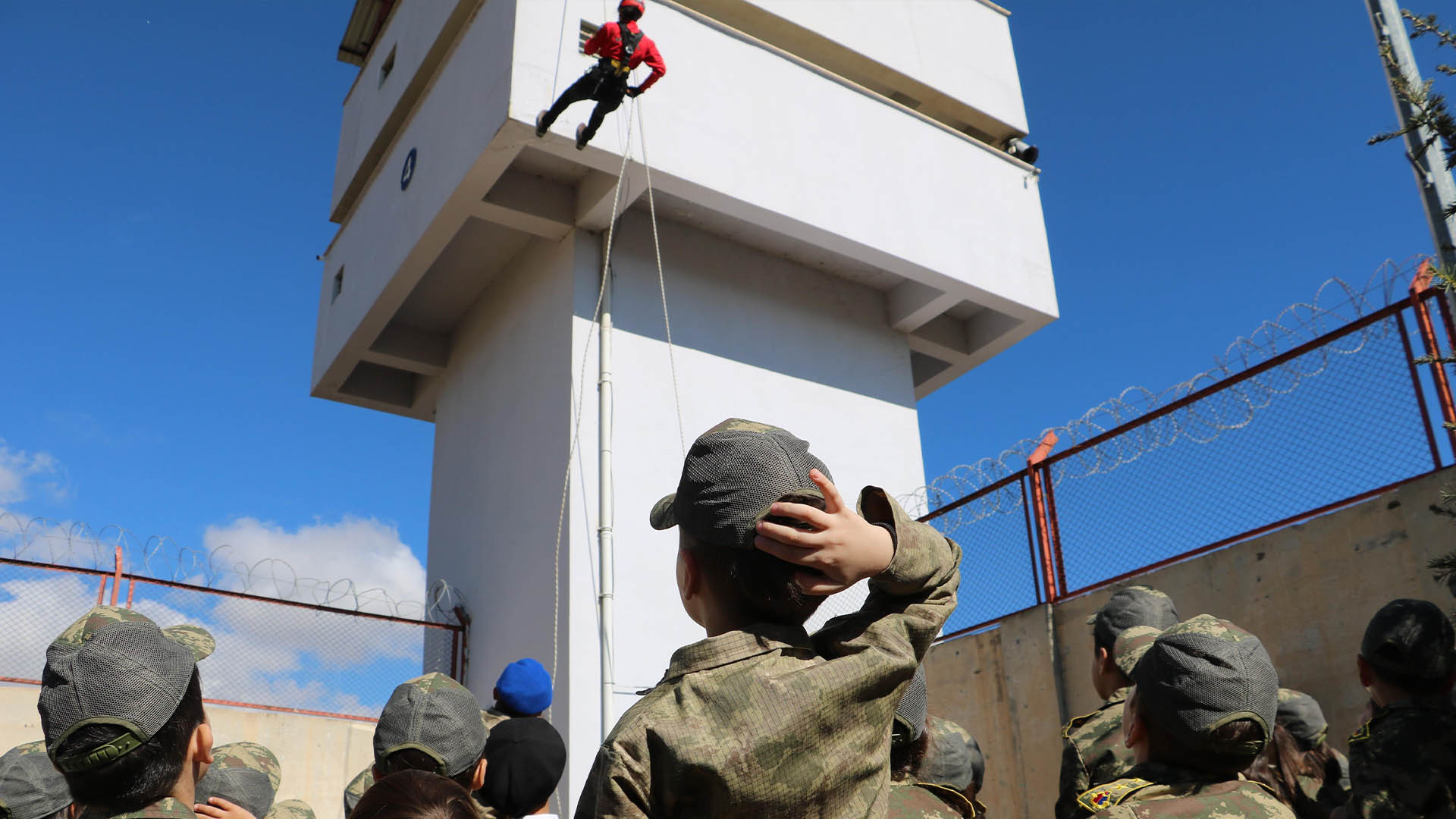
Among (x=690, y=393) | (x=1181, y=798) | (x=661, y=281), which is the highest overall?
(x=661, y=281)

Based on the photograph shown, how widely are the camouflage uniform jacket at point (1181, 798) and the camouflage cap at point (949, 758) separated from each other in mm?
985

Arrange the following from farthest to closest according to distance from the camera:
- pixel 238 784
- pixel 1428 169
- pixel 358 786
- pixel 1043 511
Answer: pixel 1043 511, pixel 1428 169, pixel 358 786, pixel 238 784

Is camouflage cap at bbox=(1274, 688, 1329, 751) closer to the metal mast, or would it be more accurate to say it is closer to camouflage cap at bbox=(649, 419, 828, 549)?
camouflage cap at bbox=(649, 419, 828, 549)

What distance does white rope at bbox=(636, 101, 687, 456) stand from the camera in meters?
9.04

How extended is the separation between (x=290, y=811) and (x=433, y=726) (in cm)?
99

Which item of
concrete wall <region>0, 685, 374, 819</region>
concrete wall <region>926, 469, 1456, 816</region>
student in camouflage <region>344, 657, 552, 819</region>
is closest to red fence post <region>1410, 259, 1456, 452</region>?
concrete wall <region>926, 469, 1456, 816</region>

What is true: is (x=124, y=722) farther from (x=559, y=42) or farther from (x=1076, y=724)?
(x=559, y=42)

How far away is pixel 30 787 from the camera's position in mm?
2867

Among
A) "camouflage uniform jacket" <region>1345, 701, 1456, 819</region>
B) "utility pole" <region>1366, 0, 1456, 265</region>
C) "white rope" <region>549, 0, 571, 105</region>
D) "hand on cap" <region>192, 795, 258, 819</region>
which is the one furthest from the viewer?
"white rope" <region>549, 0, 571, 105</region>

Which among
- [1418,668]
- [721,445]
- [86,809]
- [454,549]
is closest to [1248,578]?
[1418,668]

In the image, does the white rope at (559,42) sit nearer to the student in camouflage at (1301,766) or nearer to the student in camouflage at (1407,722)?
the student in camouflage at (1301,766)

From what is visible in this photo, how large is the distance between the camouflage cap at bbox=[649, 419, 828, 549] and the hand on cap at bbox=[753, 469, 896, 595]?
3 centimetres

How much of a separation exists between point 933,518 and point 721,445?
676 centimetres

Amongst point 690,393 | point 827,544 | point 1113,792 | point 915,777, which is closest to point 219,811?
point 827,544
